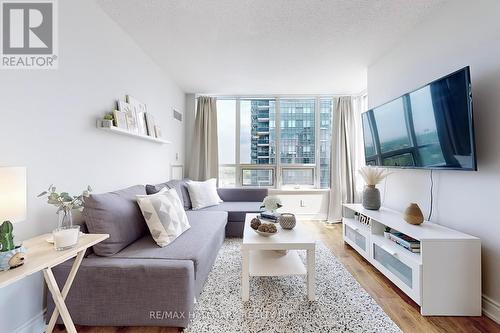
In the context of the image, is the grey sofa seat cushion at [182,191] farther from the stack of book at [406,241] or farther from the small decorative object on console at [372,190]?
the stack of book at [406,241]

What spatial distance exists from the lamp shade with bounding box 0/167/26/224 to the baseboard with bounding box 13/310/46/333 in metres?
0.85

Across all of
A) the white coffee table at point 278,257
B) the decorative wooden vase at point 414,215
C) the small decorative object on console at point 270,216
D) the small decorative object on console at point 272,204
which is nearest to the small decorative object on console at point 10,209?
the white coffee table at point 278,257

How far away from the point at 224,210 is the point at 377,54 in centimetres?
281

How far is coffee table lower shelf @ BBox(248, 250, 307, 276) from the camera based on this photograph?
178cm

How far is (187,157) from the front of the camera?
4352 mm

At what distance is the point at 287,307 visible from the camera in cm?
165

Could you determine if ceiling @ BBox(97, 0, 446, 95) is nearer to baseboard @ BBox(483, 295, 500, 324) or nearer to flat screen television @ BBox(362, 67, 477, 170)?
flat screen television @ BBox(362, 67, 477, 170)

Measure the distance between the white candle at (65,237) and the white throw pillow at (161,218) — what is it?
Answer: 604mm

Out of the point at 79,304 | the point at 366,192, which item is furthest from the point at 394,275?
the point at 79,304

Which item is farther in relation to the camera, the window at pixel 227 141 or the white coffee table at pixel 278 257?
the window at pixel 227 141

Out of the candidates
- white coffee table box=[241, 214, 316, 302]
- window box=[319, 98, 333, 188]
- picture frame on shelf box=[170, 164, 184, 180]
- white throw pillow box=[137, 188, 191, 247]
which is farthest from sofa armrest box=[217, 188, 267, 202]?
white throw pillow box=[137, 188, 191, 247]

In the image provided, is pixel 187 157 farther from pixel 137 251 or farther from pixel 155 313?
pixel 155 313

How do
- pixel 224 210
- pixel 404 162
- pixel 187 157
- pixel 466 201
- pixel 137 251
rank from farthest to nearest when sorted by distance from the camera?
pixel 187 157 → pixel 224 210 → pixel 404 162 → pixel 466 201 → pixel 137 251

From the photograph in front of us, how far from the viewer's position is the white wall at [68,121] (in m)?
1.28
